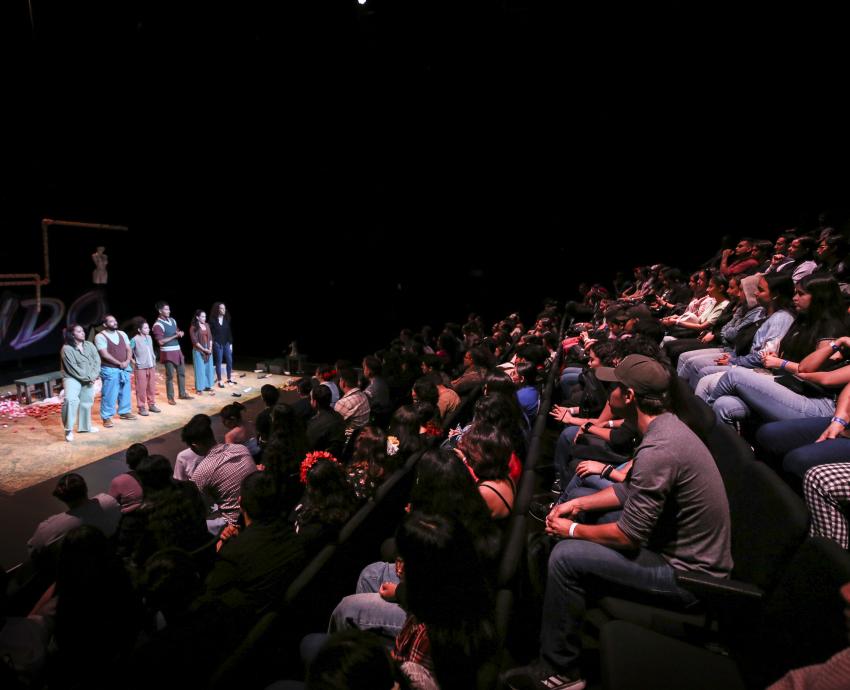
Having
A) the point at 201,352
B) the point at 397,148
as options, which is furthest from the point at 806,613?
the point at 397,148

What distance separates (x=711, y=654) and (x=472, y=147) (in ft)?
32.6

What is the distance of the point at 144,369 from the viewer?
7.30 meters

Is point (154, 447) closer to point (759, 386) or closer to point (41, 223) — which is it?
point (759, 386)

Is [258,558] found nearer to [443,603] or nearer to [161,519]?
[161,519]

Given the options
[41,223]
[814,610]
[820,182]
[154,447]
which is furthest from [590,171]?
[41,223]

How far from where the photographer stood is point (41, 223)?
1062 centimetres

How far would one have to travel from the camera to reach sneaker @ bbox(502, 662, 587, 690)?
71.8 inches

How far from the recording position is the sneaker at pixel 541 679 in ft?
5.98

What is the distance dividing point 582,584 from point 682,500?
50cm

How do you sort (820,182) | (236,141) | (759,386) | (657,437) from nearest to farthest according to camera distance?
(657,437) → (759,386) → (820,182) → (236,141)

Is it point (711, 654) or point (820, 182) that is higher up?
point (820, 182)

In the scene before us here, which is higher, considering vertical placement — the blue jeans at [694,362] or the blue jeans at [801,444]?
the blue jeans at [694,362]

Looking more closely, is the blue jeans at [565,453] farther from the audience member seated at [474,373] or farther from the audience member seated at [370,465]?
the audience member seated at [474,373]

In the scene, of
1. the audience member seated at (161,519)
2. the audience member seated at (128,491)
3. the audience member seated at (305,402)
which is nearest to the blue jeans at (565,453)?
the audience member seated at (161,519)
